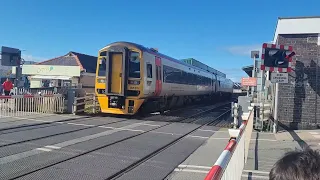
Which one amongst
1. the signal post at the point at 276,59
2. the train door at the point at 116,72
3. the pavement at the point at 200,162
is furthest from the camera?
the train door at the point at 116,72

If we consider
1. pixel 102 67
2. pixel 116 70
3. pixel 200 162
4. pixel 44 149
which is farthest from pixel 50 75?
pixel 200 162

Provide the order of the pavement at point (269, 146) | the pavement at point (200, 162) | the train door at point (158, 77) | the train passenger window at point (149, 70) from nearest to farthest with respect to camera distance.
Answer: the pavement at point (200, 162)
the pavement at point (269, 146)
the train passenger window at point (149, 70)
the train door at point (158, 77)

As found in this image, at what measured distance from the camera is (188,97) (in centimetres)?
2548

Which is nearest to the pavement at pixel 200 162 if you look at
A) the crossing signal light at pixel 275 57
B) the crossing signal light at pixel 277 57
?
the crossing signal light at pixel 275 57

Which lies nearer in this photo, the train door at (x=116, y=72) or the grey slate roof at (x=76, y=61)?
the train door at (x=116, y=72)

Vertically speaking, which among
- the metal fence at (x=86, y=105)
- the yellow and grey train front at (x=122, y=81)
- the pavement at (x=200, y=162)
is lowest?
the pavement at (x=200, y=162)

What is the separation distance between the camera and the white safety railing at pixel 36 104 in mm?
16031

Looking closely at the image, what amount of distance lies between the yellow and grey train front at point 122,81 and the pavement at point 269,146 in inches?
243

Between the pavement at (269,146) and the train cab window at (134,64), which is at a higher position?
the train cab window at (134,64)

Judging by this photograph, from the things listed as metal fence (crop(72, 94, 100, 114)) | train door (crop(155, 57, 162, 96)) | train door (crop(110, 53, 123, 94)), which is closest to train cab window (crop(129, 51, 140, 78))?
train door (crop(110, 53, 123, 94))

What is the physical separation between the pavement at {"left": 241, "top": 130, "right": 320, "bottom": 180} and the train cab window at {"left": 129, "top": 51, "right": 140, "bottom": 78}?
6.48 meters

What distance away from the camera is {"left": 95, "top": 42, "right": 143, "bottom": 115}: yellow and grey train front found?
15906mm

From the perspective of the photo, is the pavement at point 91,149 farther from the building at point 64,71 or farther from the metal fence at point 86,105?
the building at point 64,71

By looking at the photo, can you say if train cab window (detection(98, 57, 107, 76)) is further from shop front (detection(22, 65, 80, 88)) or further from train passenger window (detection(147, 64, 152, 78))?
shop front (detection(22, 65, 80, 88))
